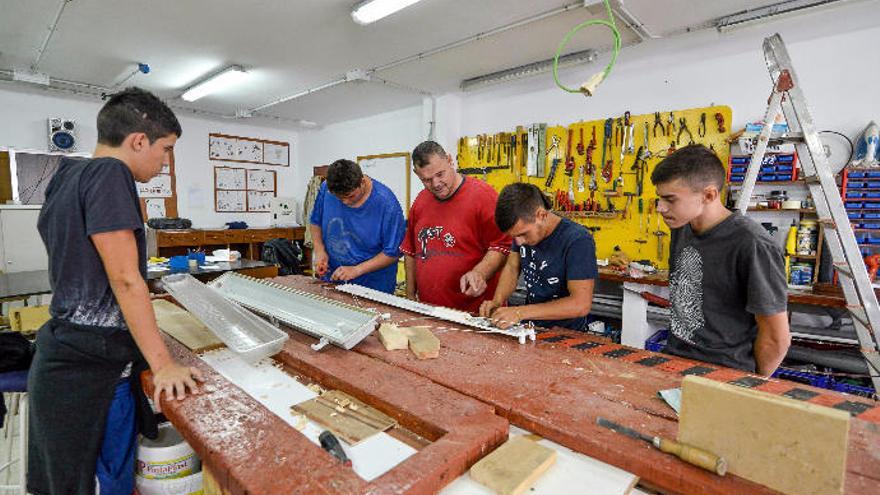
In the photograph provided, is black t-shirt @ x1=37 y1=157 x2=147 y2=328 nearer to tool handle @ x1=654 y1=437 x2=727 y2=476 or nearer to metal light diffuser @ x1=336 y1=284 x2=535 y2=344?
metal light diffuser @ x1=336 y1=284 x2=535 y2=344

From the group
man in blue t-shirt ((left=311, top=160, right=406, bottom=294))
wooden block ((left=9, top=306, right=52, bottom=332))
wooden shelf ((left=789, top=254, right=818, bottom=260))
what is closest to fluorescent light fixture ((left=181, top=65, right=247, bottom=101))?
man in blue t-shirt ((left=311, top=160, right=406, bottom=294))

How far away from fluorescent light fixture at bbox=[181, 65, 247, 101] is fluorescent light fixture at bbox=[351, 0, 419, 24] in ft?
6.94

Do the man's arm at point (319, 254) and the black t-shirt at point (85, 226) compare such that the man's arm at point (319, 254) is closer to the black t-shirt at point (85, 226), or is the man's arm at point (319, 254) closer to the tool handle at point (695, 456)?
the black t-shirt at point (85, 226)

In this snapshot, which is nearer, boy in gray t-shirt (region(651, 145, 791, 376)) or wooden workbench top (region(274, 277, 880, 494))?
wooden workbench top (region(274, 277, 880, 494))

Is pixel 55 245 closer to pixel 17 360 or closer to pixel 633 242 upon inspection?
pixel 17 360

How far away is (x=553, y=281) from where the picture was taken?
1.96 metres

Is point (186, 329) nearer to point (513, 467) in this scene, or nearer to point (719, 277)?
point (513, 467)

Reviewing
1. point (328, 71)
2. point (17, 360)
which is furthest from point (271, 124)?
point (17, 360)

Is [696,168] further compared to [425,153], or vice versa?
[425,153]

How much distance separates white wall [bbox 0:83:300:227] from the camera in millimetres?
5590

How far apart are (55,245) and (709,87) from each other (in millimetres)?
4667

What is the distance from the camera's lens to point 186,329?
5.41 feet

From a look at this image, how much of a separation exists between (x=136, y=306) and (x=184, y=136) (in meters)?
7.13

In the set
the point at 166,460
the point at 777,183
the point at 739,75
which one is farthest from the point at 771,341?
the point at 739,75
